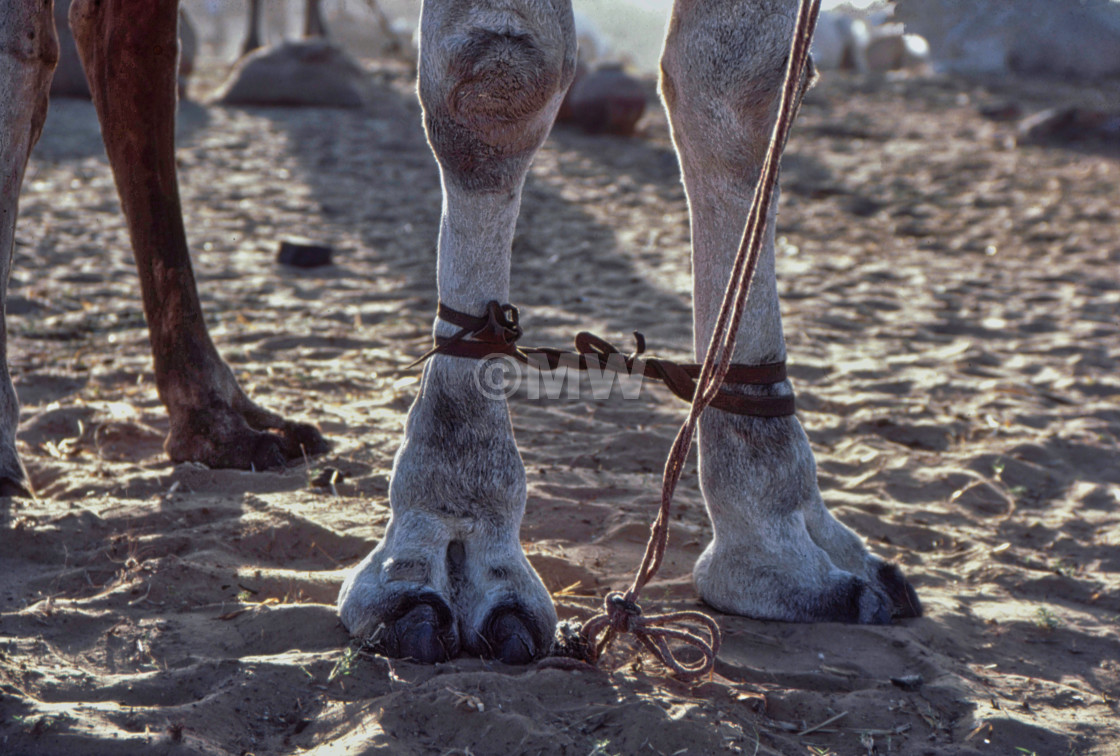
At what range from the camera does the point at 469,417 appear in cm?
203

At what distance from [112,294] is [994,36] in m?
4.20

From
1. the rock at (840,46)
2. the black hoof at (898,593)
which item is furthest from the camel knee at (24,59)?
the rock at (840,46)

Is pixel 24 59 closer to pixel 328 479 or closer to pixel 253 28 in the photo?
pixel 328 479

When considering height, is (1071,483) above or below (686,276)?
below

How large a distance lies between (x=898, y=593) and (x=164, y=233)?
204 cm

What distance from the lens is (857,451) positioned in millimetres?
3383

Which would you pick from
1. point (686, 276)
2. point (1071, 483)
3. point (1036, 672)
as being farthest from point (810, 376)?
point (1036, 672)

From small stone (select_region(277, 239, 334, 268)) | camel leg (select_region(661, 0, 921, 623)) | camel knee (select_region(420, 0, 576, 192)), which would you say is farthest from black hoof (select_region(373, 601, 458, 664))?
small stone (select_region(277, 239, 334, 268))

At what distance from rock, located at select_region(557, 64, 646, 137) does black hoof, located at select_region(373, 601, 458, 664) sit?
9.17 meters

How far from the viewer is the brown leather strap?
2.00 m

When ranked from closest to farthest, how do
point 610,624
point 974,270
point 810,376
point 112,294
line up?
point 610,624, point 810,376, point 112,294, point 974,270

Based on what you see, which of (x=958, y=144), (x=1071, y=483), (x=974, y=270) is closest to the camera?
(x=1071, y=483)

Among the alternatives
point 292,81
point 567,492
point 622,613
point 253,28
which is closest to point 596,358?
point 622,613

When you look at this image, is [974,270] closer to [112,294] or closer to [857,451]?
[857,451]
